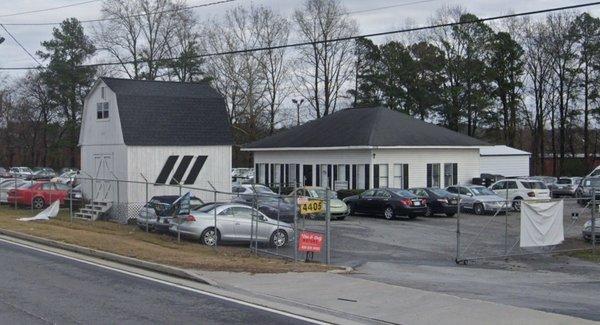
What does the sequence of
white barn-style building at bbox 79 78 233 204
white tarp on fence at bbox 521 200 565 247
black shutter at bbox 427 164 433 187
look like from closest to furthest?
white tarp on fence at bbox 521 200 565 247 < white barn-style building at bbox 79 78 233 204 < black shutter at bbox 427 164 433 187

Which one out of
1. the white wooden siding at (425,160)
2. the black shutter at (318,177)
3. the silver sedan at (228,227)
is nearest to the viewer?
the silver sedan at (228,227)

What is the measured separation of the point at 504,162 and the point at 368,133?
66.5ft

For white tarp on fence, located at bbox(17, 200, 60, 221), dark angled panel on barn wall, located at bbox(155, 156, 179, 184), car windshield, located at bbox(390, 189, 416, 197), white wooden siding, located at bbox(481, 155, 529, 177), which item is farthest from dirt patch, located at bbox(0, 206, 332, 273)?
white wooden siding, located at bbox(481, 155, 529, 177)

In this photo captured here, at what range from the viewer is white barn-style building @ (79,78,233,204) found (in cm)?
3312

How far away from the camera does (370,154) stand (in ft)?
138

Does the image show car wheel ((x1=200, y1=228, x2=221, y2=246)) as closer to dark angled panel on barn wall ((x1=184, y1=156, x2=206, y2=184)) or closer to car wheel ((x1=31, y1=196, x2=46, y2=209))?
dark angled panel on barn wall ((x1=184, y1=156, x2=206, y2=184))

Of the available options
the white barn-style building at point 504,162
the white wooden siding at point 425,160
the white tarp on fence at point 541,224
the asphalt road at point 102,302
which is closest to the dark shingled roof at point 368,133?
the white wooden siding at point 425,160

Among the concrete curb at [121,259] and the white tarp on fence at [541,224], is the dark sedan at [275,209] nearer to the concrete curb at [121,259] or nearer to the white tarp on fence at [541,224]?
the concrete curb at [121,259]

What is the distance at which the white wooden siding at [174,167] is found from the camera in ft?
108

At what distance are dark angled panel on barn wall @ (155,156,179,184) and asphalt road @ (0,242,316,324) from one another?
1853cm

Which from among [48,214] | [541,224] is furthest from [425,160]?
[48,214]

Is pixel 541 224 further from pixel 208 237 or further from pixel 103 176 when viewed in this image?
pixel 103 176

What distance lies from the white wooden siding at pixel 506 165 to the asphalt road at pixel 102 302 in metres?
46.4

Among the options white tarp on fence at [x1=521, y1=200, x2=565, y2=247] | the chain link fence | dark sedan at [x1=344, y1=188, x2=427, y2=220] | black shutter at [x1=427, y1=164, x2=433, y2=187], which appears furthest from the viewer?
black shutter at [x1=427, y1=164, x2=433, y2=187]
